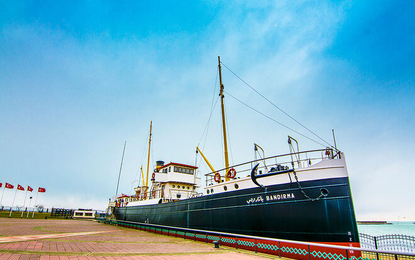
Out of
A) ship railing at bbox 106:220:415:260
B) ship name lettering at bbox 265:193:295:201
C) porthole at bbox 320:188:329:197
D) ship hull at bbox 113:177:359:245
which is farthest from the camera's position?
ship name lettering at bbox 265:193:295:201

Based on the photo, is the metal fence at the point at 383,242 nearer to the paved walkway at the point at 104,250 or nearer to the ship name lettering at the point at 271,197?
the ship name lettering at the point at 271,197

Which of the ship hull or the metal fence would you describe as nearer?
the ship hull

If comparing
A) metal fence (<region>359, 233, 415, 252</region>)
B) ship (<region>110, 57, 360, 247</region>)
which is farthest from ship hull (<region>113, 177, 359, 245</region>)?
metal fence (<region>359, 233, 415, 252</region>)

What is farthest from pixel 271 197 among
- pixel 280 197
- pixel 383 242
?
pixel 383 242

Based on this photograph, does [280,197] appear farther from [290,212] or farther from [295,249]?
[295,249]

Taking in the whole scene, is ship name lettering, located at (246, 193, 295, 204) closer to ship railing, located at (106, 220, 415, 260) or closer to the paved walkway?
ship railing, located at (106, 220, 415, 260)

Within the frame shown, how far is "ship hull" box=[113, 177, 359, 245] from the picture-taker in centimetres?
968

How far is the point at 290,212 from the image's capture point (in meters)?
10.7

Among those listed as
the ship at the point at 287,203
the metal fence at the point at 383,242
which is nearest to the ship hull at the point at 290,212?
the ship at the point at 287,203

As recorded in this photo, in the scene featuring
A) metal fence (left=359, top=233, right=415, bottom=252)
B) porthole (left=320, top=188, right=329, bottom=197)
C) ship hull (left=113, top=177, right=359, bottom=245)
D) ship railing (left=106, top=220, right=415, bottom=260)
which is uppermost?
porthole (left=320, top=188, right=329, bottom=197)

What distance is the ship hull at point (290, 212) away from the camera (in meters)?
9.68

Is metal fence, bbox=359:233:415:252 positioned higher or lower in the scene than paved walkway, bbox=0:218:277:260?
lower

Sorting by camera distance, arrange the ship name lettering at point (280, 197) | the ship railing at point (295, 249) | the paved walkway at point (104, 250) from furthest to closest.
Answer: the ship name lettering at point (280, 197), the ship railing at point (295, 249), the paved walkway at point (104, 250)

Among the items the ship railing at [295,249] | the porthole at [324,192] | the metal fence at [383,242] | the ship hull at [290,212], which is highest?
the porthole at [324,192]
